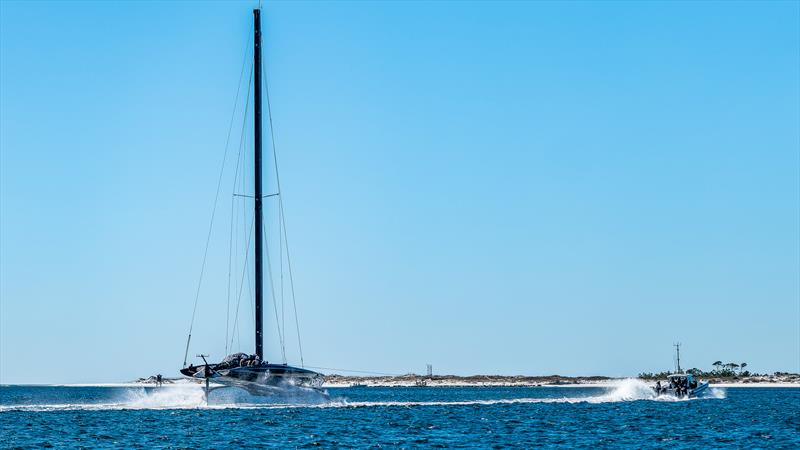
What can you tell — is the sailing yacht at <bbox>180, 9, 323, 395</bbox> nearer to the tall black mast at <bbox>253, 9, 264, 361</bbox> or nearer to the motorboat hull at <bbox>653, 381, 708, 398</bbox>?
the tall black mast at <bbox>253, 9, 264, 361</bbox>

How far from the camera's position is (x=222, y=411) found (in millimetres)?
92688

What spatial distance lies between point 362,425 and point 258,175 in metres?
28.3

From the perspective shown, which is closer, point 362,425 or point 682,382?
point 362,425

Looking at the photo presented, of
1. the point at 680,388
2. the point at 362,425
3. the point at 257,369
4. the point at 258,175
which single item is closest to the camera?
the point at 362,425

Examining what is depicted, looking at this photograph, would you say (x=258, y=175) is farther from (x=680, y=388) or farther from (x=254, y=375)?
(x=680, y=388)

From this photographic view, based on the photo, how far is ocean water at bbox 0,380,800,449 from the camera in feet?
218

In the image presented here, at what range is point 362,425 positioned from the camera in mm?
78750

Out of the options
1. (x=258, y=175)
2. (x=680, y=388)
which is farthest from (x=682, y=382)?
(x=258, y=175)

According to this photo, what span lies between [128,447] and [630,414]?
49.0 metres

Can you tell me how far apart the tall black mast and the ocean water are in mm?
5691

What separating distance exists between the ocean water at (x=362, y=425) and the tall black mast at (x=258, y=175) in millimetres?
5691

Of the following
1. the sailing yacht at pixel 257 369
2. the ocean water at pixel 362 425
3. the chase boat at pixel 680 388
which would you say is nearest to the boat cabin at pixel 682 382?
the chase boat at pixel 680 388

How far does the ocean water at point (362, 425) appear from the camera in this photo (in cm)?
6631

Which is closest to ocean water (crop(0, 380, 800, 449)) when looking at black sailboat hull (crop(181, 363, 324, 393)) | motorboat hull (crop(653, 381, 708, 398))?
black sailboat hull (crop(181, 363, 324, 393))
